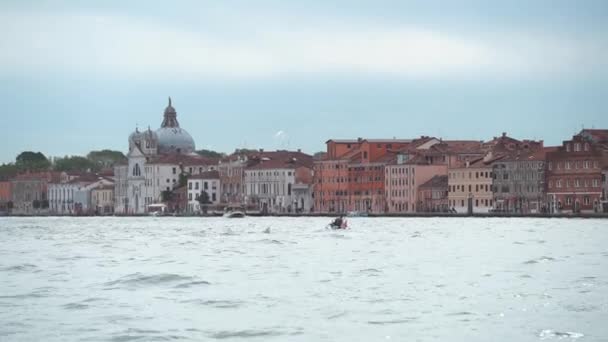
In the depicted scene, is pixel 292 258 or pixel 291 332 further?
pixel 292 258

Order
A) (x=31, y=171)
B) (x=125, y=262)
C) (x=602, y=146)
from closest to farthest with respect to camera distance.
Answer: (x=125, y=262)
(x=602, y=146)
(x=31, y=171)

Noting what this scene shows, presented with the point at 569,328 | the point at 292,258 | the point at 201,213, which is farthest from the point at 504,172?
the point at 569,328

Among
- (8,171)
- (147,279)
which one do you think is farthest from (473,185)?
(8,171)

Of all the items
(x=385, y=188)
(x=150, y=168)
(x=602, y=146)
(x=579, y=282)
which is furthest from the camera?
(x=150, y=168)

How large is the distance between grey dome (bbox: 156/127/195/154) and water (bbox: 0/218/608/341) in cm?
10174

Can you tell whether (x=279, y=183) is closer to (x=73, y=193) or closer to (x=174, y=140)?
(x=174, y=140)

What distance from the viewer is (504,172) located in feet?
319

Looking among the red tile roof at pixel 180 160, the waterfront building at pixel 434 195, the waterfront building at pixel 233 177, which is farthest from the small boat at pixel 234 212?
the red tile roof at pixel 180 160

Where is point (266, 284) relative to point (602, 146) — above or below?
below

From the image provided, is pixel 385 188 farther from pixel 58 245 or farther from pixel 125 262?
pixel 125 262

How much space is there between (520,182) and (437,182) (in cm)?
866

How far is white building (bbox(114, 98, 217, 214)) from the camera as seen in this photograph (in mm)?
136125

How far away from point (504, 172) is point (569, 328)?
76553mm

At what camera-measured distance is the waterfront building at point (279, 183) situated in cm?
11781
